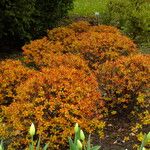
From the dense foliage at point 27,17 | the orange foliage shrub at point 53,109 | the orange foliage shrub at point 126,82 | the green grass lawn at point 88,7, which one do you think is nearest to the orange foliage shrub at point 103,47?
the orange foliage shrub at point 126,82

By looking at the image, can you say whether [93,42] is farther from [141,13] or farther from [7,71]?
[141,13]

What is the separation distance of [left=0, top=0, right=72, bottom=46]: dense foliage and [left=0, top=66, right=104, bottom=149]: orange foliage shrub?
13.9 ft

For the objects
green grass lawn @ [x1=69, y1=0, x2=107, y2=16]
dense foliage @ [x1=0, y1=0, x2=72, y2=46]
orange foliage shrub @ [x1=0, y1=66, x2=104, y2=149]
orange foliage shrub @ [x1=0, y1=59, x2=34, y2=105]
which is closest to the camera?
orange foliage shrub @ [x1=0, y1=66, x2=104, y2=149]

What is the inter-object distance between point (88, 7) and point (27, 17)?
722 cm

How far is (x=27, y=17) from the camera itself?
1138 centimetres

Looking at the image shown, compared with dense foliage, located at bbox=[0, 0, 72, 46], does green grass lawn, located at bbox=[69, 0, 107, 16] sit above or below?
below

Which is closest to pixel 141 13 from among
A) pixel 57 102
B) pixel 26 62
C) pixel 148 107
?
pixel 26 62

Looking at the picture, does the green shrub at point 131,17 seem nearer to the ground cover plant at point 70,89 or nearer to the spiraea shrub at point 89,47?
the spiraea shrub at point 89,47

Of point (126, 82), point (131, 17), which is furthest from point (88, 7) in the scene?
point (126, 82)

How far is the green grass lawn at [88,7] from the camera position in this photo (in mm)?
17141

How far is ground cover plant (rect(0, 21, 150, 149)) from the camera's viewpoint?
20.8ft

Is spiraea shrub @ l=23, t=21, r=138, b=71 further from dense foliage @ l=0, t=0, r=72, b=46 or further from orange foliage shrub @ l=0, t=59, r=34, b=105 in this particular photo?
orange foliage shrub @ l=0, t=59, r=34, b=105

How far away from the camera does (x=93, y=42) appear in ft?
31.9

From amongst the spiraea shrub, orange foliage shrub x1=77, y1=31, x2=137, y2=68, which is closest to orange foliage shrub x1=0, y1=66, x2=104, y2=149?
the spiraea shrub
